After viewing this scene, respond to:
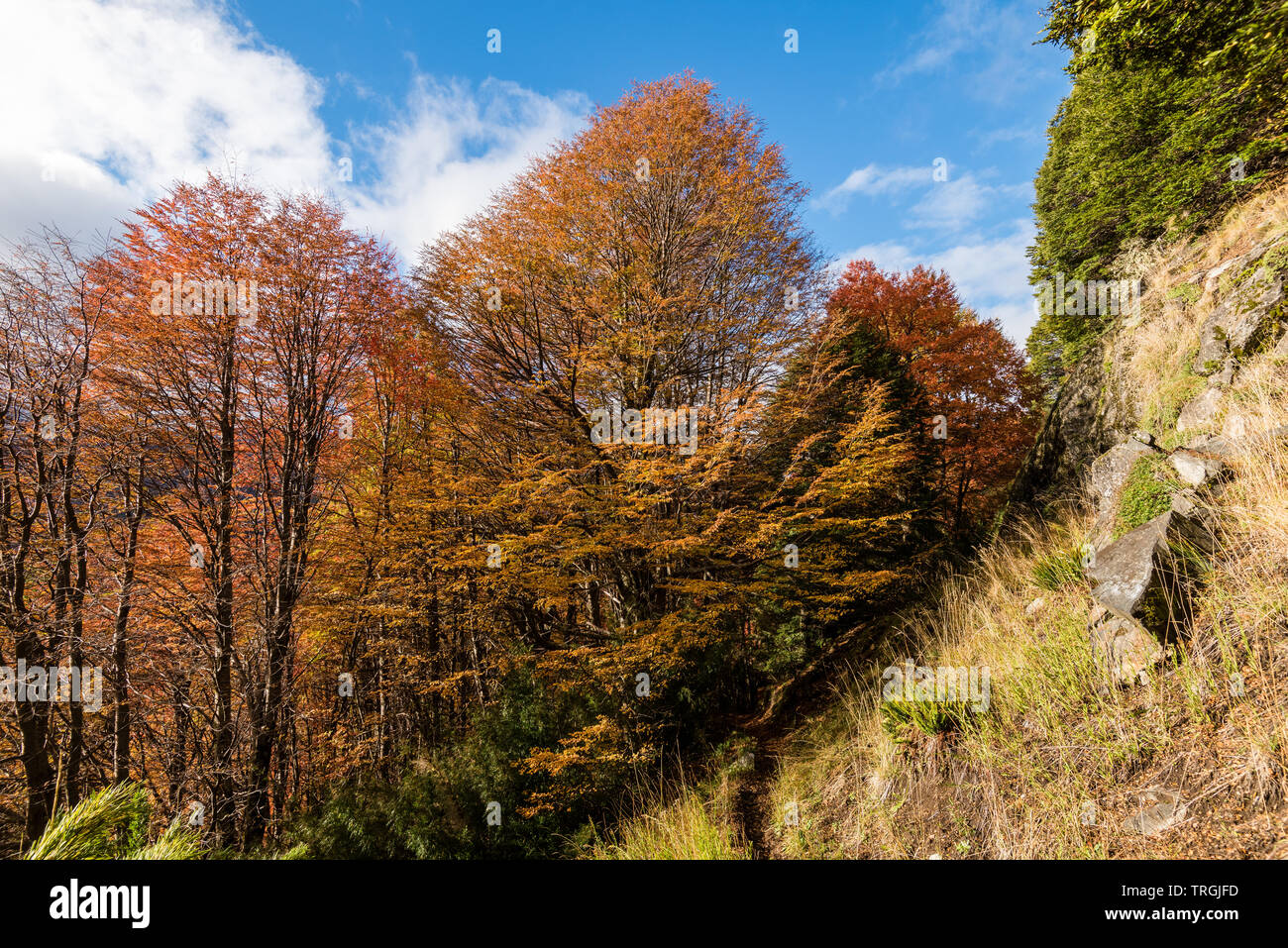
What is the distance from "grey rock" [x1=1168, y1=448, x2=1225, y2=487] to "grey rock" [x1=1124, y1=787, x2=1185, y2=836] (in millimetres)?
2595

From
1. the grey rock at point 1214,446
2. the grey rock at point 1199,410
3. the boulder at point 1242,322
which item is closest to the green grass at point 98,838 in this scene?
the grey rock at point 1214,446

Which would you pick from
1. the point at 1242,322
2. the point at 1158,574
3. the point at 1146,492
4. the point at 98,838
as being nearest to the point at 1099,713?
the point at 1158,574

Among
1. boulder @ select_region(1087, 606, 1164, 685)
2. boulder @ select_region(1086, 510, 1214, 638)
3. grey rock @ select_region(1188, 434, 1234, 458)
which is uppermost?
grey rock @ select_region(1188, 434, 1234, 458)

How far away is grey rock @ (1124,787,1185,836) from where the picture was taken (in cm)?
257

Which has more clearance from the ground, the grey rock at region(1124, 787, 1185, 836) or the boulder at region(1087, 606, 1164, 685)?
the boulder at region(1087, 606, 1164, 685)

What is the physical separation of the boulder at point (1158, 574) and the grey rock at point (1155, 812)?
1.11 meters

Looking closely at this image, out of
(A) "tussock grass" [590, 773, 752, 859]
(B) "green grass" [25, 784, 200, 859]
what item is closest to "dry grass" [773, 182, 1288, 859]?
(A) "tussock grass" [590, 773, 752, 859]

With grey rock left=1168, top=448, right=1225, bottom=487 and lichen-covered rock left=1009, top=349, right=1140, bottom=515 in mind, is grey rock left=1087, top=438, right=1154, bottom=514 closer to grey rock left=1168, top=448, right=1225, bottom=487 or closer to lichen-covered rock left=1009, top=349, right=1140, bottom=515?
grey rock left=1168, top=448, right=1225, bottom=487

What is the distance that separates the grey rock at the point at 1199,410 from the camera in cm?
460

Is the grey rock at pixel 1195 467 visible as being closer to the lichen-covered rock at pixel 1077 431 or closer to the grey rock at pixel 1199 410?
the grey rock at pixel 1199 410

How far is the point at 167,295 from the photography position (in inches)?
300

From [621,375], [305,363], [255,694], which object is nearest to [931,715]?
[621,375]
